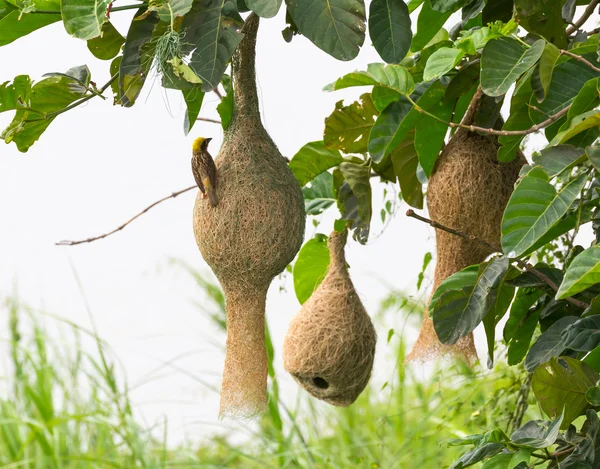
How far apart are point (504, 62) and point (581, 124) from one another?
0.49 ft

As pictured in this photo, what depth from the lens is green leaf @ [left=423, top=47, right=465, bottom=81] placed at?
935mm

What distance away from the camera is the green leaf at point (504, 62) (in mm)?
941

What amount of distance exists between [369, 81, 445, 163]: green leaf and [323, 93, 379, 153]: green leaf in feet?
0.50

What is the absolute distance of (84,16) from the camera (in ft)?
2.96

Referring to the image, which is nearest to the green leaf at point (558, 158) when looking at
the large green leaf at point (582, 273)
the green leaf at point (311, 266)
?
the large green leaf at point (582, 273)

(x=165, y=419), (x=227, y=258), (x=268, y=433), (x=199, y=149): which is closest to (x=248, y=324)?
(x=227, y=258)

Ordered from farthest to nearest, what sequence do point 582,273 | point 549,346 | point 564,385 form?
point 549,346 < point 564,385 < point 582,273

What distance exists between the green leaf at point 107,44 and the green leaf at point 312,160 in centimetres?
45

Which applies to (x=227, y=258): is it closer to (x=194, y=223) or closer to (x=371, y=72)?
(x=194, y=223)

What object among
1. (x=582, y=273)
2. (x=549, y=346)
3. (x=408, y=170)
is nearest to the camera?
(x=582, y=273)

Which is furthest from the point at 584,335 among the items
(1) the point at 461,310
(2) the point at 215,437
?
(2) the point at 215,437

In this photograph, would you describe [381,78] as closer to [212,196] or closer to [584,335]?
[212,196]

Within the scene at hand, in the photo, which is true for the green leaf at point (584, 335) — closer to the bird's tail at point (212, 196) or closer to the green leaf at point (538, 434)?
the green leaf at point (538, 434)

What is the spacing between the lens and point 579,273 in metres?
0.76
